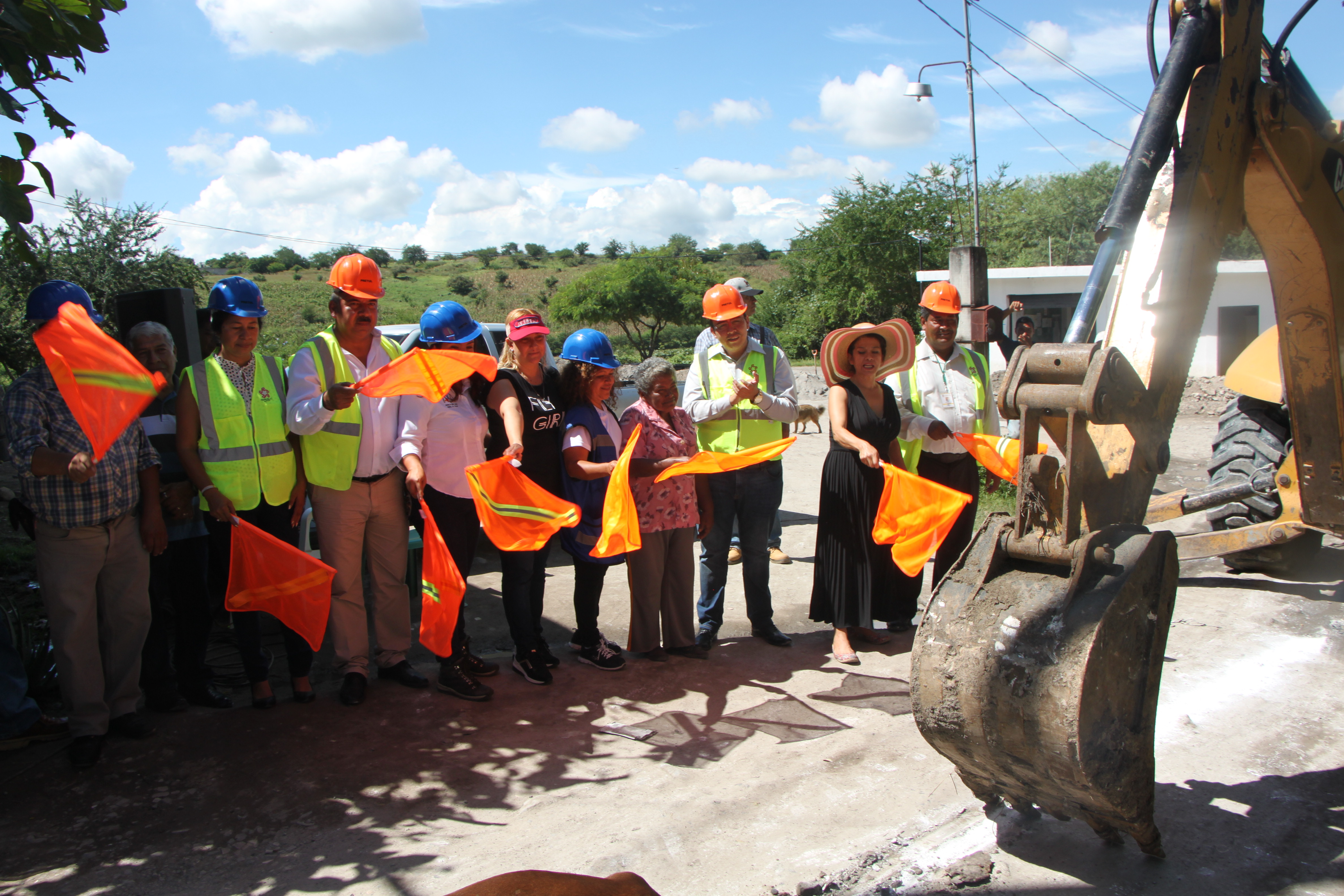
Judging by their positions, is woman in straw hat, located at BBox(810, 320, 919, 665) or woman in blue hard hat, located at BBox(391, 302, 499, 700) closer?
woman in blue hard hat, located at BBox(391, 302, 499, 700)

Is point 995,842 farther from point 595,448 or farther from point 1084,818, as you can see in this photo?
point 595,448

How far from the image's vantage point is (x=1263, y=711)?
14.5ft

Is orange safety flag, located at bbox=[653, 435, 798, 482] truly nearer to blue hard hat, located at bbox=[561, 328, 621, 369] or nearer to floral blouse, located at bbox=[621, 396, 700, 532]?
floral blouse, located at bbox=[621, 396, 700, 532]

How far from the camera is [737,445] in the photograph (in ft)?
18.7

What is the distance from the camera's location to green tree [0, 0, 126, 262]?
10.9 ft

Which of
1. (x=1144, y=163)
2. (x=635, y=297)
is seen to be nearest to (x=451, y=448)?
(x=1144, y=163)

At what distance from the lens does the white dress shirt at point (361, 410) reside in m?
4.52

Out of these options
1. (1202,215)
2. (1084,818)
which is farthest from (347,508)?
(1202,215)

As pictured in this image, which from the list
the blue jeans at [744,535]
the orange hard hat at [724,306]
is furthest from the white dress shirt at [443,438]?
the orange hard hat at [724,306]

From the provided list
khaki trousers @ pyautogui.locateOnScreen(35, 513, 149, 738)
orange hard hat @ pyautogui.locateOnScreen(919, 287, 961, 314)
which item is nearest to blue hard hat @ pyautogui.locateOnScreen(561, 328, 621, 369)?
orange hard hat @ pyautogui.locateOnScreen(919, 287, 961, 314)

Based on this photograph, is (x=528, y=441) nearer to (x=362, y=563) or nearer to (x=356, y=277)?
(x=362, y=563)

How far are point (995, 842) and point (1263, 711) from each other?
2.04 metres

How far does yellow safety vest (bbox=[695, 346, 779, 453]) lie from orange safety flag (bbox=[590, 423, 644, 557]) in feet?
2.88

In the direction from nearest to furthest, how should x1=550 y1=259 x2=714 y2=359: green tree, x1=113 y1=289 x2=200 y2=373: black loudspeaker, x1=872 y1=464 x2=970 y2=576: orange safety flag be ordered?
x1=872 y1=464 x2=970 y2=576: orange safety flag
x1=113 y1=289 x2=200 y2=373: black loudspeaker
x1=550 y1=259 x2=714 y2=359: green tree
